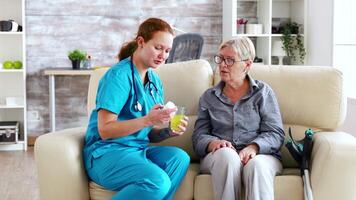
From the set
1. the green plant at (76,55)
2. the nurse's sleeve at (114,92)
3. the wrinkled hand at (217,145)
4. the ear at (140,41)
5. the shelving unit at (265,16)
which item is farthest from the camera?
the shelving unit at (265,16)

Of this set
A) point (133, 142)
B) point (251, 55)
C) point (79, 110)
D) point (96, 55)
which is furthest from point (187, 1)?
point (133, 142)

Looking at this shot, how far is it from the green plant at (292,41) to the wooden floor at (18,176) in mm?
2763

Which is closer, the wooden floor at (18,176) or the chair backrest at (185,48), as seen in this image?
the wooden floor at (18,176)

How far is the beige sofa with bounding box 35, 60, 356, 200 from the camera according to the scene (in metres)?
2.67

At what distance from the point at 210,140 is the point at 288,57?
11.5 feet

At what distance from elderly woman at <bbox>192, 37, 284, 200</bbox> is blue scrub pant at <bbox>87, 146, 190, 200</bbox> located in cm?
19

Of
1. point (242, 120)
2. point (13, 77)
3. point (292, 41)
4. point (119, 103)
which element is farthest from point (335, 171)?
point (13, 77)

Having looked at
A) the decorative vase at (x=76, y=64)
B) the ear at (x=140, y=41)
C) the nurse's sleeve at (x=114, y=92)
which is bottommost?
the nurse's sleeve at (x=114, y=92)

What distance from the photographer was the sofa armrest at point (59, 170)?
267cm

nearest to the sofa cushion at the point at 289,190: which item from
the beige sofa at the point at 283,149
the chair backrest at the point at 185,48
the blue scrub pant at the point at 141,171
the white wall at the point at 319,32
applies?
the beige sofa at the point at 283,149

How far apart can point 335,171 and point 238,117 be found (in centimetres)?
57

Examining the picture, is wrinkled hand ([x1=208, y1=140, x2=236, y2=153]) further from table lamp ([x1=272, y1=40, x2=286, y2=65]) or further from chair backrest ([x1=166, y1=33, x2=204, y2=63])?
table lamp ([x1=272, y1=40, x2=286, y2=65])

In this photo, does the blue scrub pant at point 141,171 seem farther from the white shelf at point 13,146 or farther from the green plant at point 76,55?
the white shelf at point 13,146

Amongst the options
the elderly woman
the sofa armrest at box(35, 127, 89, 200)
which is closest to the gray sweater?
the elderly woman
